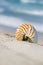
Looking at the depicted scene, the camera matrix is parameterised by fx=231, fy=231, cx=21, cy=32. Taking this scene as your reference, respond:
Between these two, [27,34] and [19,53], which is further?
[27,34]

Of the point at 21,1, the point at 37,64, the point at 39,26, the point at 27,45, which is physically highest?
the point at 21,1

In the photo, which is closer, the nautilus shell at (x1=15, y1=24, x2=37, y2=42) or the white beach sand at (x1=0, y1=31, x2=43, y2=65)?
the white beach sand at (x1=0, y1=31, x2=43, y2=65)

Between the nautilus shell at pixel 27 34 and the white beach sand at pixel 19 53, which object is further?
the nautilus shell at pixel 27 34

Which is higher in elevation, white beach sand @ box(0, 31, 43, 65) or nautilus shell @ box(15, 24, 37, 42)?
nautilus shell @ box(15, 24, 37, 42)

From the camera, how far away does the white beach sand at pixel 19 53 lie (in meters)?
2.83

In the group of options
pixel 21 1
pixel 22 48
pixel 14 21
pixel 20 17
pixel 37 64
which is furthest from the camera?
pixel 21 1

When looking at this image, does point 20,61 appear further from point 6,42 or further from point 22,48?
point 6,42

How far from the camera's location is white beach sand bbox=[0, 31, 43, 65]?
2.83 meters

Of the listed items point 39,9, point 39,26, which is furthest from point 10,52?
point 39,9

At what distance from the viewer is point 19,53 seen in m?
3.14

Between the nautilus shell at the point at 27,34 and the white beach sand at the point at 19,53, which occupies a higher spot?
the nautilus shell at the point at 27,34

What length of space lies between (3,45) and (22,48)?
0.29 meters

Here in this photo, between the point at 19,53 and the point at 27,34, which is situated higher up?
the point at 27,34

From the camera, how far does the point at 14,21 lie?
6.89 m
